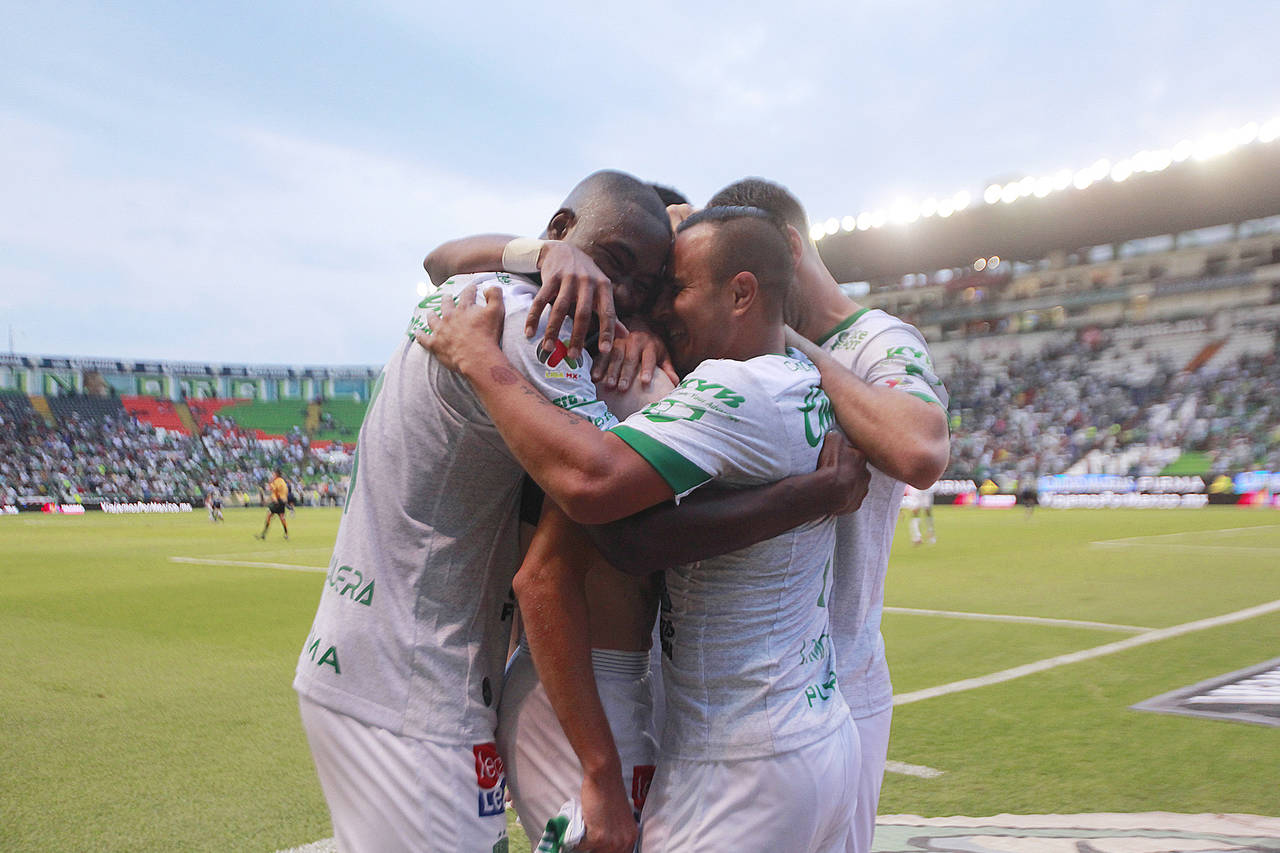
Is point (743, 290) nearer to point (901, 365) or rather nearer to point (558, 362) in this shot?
point (558, 362)

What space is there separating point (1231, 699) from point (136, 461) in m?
53.6

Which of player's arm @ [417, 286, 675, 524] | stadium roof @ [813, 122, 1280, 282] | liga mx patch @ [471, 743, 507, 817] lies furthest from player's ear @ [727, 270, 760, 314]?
stadium roof @ [813, 122, 1280, 282]

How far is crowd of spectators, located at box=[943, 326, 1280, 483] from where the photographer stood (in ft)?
125

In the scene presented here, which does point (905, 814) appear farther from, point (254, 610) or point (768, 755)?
point (254, 610)

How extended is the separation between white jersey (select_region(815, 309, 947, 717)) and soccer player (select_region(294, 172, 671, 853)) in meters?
0.90

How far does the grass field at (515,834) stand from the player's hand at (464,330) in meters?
2.92

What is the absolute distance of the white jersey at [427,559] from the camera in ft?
6.17

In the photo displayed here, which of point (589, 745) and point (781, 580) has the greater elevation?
point (781, 580)

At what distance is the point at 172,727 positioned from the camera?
5.83 m

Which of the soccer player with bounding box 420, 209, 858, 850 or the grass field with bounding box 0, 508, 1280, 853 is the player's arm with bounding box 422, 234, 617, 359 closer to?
the soccer player with bounding box 420, 209, 858, 850

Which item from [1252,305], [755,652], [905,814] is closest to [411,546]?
[755,652]

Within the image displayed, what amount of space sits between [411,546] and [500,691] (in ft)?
1.17

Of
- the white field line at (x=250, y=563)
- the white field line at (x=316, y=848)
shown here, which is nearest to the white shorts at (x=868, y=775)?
the white field line at (x=316, y=848)

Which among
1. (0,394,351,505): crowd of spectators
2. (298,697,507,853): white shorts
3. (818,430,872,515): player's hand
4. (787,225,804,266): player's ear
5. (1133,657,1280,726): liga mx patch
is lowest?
(0,394,351,505): crowd of spectators
